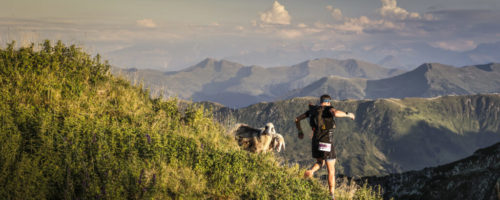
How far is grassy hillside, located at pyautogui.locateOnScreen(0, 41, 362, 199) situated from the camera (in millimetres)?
5707

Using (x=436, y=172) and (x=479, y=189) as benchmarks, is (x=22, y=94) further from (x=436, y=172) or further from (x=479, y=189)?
(x=436, y=172)

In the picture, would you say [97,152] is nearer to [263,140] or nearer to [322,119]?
[322,119]

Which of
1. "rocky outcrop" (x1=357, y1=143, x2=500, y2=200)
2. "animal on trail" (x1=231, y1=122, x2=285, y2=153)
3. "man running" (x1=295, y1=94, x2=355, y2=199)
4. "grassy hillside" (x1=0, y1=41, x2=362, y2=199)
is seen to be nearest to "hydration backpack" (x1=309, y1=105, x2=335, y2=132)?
"man running" (x1=295, y1=94, x2=355, y2=199)

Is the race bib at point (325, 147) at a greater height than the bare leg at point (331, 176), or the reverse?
the race bib at point (325, 147)

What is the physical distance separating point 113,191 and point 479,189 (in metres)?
18.0

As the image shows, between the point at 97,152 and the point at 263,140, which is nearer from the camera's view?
the point at 97,152

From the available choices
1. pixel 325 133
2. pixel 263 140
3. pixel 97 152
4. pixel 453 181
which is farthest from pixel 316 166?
pixel 453 181

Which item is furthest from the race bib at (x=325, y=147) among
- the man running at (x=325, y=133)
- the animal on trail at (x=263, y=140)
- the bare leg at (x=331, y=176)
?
the animal on trail at (x=263, y=140)

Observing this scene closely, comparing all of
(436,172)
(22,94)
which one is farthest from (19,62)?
(436,172)

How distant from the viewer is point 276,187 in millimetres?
7219

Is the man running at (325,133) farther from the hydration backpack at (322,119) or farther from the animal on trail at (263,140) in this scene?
the animal on trail at (263,140)

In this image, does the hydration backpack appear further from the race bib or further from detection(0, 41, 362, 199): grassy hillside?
detection(0, 41, 362, 199): grassy hillside

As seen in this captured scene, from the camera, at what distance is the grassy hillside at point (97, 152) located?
225 inches

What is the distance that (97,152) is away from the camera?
6.78 m
